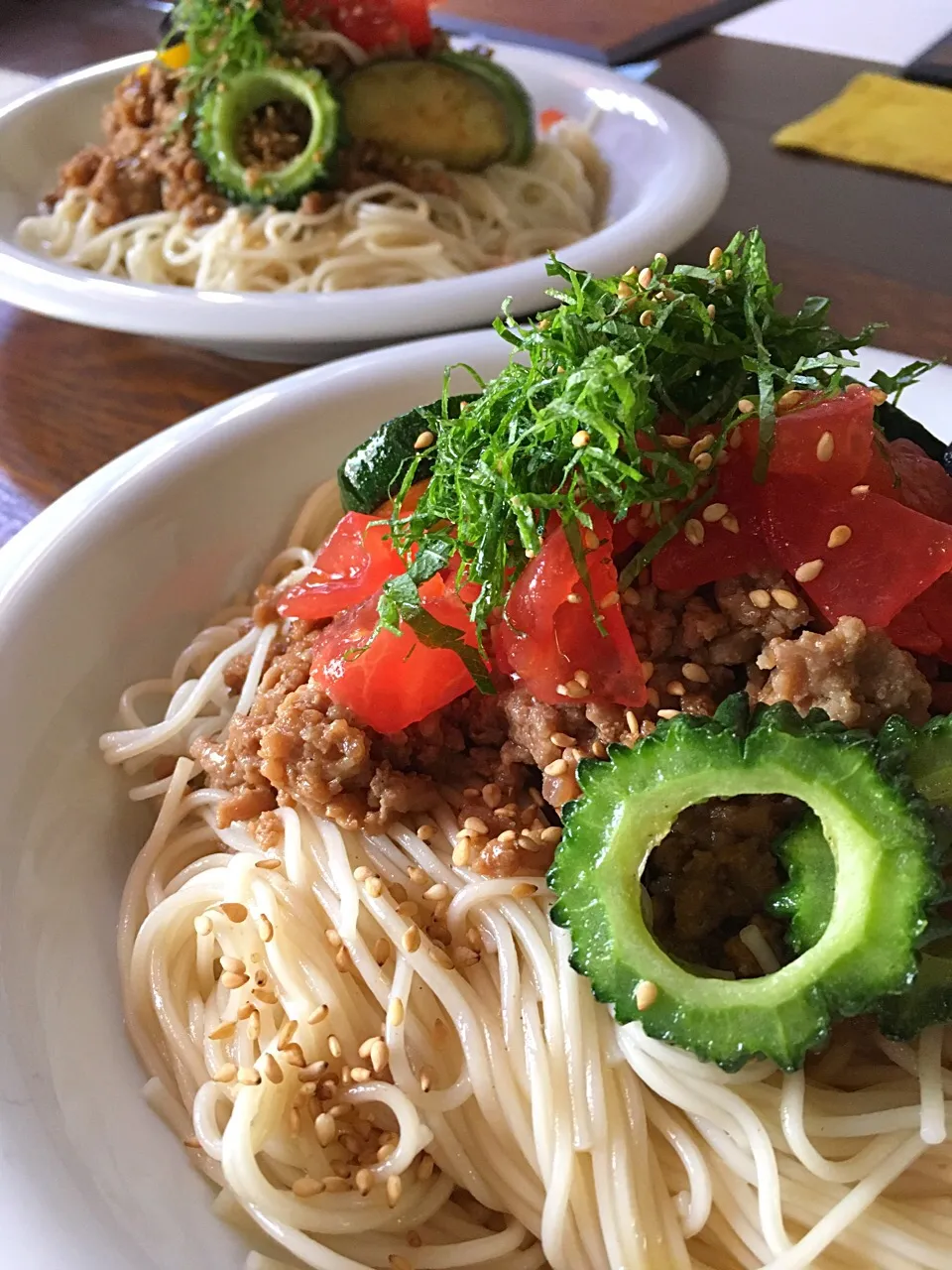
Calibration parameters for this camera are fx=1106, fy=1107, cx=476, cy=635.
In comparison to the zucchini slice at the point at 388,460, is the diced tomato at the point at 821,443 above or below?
above

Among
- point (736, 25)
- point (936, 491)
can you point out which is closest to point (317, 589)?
point (936, 491)

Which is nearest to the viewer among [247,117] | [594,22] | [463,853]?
[463,853]

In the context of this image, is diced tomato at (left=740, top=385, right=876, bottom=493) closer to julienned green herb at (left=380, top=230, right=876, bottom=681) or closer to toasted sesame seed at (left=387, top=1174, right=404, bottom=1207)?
julienned green herb at (left=380, top=230, right=876, bottom=681)

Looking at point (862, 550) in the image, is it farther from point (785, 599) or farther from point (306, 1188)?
point (306, 1188)

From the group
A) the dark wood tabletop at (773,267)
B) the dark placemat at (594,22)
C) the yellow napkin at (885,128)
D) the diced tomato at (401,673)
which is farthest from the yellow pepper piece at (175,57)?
the diced tomato at (401,673)

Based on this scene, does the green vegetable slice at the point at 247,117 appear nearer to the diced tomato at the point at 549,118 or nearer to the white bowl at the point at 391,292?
the white bowl at the point at 391,292

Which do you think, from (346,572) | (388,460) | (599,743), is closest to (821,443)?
(599,743)
